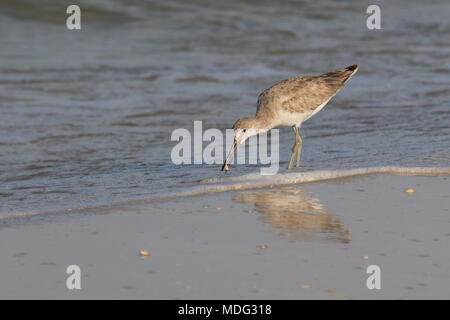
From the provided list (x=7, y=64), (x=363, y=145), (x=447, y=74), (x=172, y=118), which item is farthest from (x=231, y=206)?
(x=7, y=64)

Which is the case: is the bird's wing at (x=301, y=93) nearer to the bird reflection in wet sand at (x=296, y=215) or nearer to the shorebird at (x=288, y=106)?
the shorebird at (x=288, y=106)

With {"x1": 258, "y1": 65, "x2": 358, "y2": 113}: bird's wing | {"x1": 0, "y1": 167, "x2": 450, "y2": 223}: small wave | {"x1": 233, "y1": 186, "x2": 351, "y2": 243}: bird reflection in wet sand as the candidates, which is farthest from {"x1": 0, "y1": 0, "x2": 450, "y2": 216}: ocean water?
{"x1": 233, "y1": 186, "x2": 351, "y2": 243}: bird reflection in wet sand

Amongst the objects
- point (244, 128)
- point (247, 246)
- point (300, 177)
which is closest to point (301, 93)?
point (244, 128)

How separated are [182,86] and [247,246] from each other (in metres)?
7.12

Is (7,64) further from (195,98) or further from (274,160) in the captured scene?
(274,160)

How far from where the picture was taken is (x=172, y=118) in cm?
963

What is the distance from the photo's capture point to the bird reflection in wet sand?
15.9 ft

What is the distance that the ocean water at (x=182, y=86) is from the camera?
7020 mm

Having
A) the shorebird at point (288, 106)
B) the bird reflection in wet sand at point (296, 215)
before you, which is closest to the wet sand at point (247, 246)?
the bird reflection in wet sand at point (296, 215)

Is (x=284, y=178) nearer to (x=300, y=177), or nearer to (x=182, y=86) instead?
(x=300, y=177)

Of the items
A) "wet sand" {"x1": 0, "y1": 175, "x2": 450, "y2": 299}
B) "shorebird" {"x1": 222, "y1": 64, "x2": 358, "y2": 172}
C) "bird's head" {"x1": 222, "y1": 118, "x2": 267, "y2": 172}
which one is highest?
"shorebird" {"x1": 222, "y1": 64, "x2": 358, "y2": 172}

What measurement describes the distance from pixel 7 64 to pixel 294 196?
8156 mm

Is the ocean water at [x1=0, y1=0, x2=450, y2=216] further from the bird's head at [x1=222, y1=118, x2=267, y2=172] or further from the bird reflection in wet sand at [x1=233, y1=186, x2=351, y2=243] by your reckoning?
the bird reflection in wet sand at [x1=233, y1=186, x2=351, y2=243]

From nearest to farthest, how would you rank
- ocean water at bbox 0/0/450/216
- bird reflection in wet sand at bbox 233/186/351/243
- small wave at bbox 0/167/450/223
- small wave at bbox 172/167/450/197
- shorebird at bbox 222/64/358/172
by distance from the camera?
bird reflection in wet sand at bbox 233/186/351/243, small wave at bbox 0/167/450/223, small wave at bbox 172/167/450/197, ocean water at bbox 0/0/450/216, shorebird at bbox 222/64/358/172
